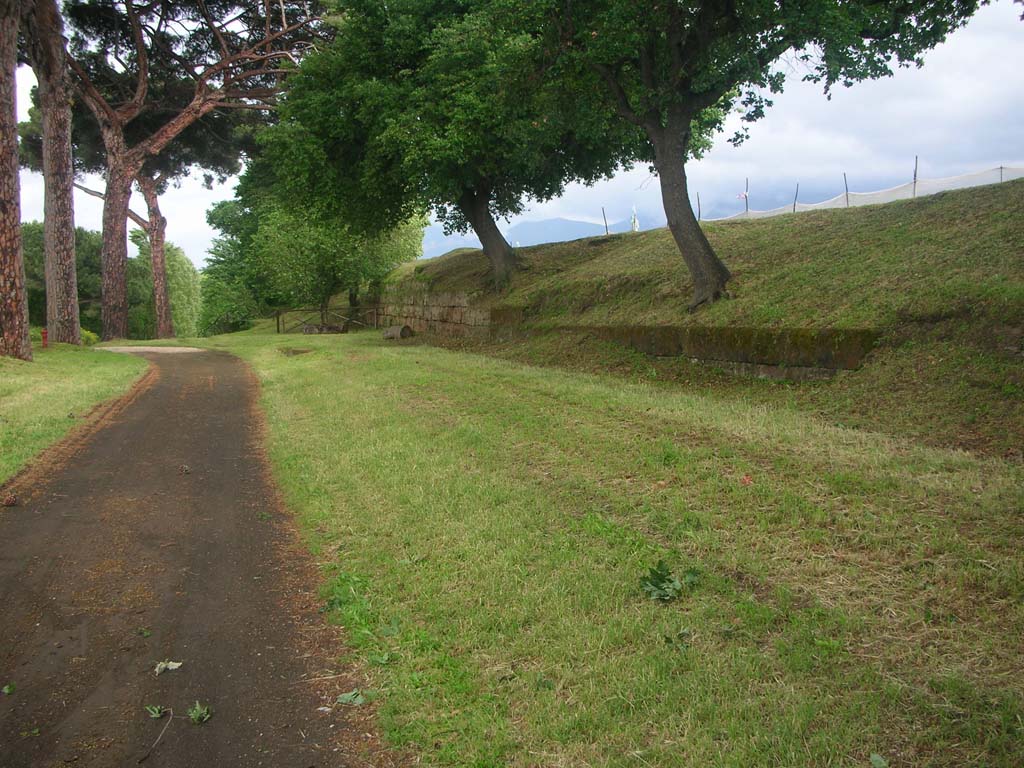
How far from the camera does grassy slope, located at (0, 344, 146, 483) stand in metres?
8.77

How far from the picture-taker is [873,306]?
32.0 feet

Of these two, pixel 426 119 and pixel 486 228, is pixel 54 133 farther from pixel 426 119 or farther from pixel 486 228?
pixel 486 228

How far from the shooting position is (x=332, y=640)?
163 inches

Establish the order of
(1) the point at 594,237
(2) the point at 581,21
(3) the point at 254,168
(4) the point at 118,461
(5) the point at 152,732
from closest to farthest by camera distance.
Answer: (5) the point at 152,732 → (4) the point at 118,461 → (2) the point at 581,21 → (1) the point at 594,237 → (3) the point at 254,168

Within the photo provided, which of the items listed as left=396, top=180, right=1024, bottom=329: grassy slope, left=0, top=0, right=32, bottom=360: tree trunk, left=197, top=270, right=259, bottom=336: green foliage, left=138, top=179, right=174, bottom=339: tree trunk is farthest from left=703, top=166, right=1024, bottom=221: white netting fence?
left=197, top=270, right=259, bottom=336: green foliage

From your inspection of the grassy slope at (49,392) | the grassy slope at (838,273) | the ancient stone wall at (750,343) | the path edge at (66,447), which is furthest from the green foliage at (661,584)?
the grassy slope at (49,392)

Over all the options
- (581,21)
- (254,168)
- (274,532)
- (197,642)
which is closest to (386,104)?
(581,21)

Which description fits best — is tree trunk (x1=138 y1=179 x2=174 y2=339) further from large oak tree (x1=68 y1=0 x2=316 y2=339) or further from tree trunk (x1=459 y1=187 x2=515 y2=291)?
tree trunk (x1=459 y1=187 x2=515 y2=291)

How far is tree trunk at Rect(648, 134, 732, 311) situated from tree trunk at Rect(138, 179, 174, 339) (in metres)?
27.4

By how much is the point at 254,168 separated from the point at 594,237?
87.6 ft

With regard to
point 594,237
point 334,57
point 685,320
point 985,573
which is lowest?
point 985,573

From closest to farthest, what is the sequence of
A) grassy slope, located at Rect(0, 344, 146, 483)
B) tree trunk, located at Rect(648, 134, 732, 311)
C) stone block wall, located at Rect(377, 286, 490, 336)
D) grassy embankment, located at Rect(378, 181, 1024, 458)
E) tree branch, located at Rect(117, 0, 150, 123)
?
grassy embankment, located at Rect(378, 181, 1024, 458) → grassy slope, located at Rect(0, 344, 146, 483) → tree trunk, located at Rect(648, 134, 732, 311) → stone block wall, located at Rect(377, 286, 490, 336) → tree branch, located at Rect(117, 0, 150, 123)

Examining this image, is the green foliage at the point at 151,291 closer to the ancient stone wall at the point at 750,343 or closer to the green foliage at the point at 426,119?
the green foliage at the point at 426,119

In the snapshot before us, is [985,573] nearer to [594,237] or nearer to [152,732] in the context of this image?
[152,732]
